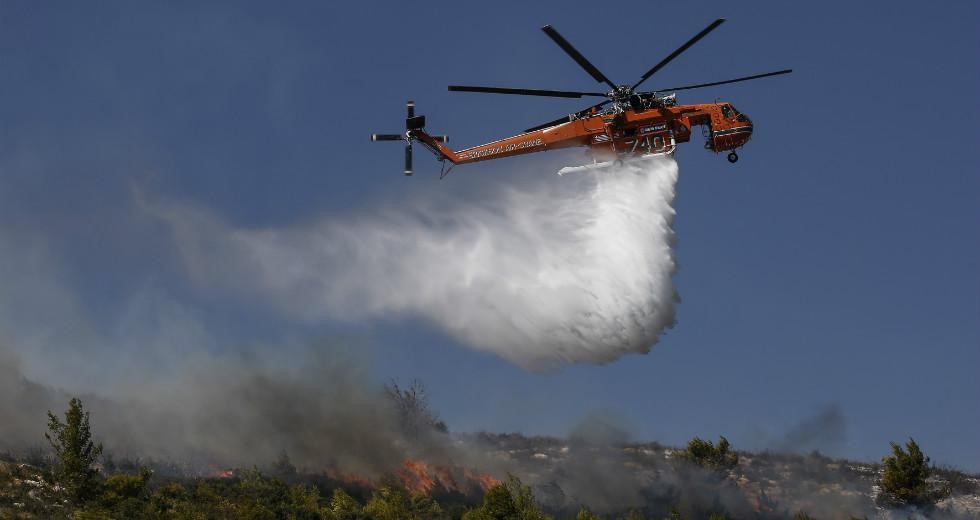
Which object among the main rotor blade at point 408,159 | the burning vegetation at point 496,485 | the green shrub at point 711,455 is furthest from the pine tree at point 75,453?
the green shrub at point 711,455

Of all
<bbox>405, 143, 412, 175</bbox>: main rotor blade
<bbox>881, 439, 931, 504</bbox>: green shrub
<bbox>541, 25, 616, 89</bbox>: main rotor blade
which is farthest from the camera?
<bbox>881, 439, 931, 504</bbox>: green shrub

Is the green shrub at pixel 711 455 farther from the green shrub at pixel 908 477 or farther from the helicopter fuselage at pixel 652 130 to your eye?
the helicopter fuselage at pixel 652 130

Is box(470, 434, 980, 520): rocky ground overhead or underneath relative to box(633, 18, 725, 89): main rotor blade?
underneath

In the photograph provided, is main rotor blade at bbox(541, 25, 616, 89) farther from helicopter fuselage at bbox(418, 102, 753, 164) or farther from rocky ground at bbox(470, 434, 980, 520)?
rocky ground at bbox(470, 434, 980, 520)

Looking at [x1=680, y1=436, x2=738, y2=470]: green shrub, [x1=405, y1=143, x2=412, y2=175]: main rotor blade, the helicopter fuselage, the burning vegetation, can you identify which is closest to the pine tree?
the burning vegetation

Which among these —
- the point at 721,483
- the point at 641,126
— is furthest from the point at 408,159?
the point at 721,483

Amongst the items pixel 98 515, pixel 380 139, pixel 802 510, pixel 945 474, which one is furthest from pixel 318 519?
pixel 945 474

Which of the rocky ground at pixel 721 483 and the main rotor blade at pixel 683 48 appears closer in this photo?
the main rotor blade at pixel 683 48

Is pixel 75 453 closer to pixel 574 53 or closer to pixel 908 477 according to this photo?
pixel 574 53

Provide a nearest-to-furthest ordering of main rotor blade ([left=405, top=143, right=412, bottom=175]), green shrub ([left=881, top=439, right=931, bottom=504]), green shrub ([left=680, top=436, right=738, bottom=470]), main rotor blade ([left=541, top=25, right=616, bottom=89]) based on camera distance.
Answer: main rotor blade ([left=541, top=25, right=616, bottom=89]) < main rotor blade ([left=405, top=143, right=412, bottom=175]) < green shrub ([left=881, top=439, right=931, bottom=504]) < green shrub ([left=680, top=436, right=738, bottom=470])

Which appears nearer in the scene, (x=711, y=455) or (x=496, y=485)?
(x=496, y=485)

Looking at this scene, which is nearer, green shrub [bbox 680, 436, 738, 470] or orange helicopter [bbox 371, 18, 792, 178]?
orange helicopter [bbox 371, 18, 792, 178]

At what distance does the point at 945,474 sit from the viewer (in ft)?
288

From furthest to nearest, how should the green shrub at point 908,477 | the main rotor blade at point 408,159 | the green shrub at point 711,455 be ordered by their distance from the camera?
the green shrub at point 711,455, the green shrub at point 908,477, the main rotor blade at point 408,159
